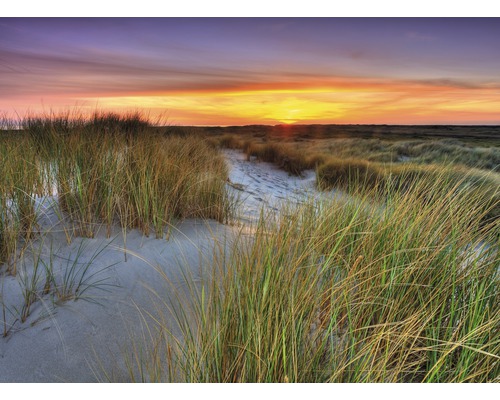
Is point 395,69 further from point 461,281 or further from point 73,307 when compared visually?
point 73,307

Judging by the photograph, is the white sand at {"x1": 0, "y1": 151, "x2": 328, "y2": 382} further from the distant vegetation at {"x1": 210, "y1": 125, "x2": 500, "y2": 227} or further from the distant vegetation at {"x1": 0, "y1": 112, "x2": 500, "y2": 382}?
the distant vegetation at {"x1": 210, "y1": 125, "x2": 500, "y2": 227}

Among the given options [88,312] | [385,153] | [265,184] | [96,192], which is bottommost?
[88,312]

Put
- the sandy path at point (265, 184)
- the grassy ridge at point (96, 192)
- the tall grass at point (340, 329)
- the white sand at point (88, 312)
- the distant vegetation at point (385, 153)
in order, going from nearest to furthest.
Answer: the tall grass at point (340, 329) → the white sand at point (88, 312) → the grassy ridge at point (96, 192) → the sandy path at point (265, 184) → the distant vegetation at point (385, 153)

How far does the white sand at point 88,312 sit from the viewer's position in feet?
4.92

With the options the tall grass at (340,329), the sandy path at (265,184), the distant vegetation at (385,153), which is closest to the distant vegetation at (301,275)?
the tall grass at (340,329)

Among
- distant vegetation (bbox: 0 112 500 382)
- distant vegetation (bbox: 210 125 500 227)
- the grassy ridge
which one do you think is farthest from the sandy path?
distant vegetation (bbox: 0 112 500 382)

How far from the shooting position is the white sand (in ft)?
4.92

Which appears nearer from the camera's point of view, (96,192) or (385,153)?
(96,192)

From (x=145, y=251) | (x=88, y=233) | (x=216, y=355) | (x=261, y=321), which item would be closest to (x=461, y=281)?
(x=261, y=321)

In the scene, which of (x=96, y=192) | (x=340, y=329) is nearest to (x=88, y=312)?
(x=96, y=192)

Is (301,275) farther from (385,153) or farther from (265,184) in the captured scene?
(385,153)

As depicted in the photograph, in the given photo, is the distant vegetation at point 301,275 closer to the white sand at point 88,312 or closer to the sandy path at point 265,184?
the white sand at point 88,312

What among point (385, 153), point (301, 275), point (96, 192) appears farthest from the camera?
point (385, 153)

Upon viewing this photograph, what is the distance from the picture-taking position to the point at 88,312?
1.76 metres
